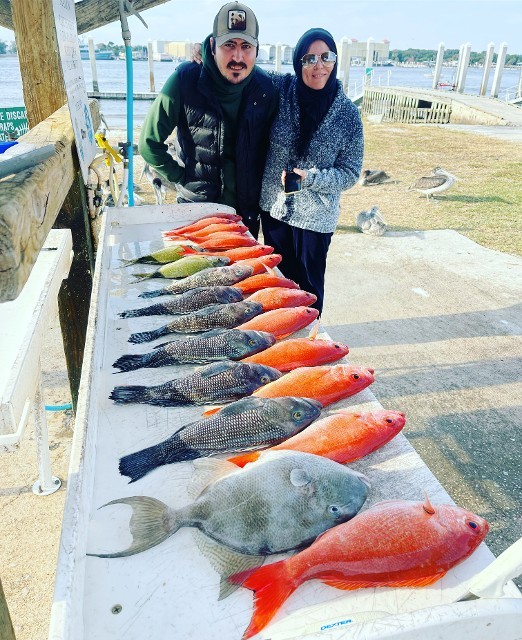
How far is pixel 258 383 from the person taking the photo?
219 centimetres

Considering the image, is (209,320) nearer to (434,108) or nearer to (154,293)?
(154,293)

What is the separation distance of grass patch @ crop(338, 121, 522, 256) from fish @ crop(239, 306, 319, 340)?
670 cm

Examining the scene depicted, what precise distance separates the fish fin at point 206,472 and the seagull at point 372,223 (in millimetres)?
7503

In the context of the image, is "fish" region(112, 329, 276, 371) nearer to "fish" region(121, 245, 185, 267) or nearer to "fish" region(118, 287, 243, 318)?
"fish" region(118, 287, 243, 318)

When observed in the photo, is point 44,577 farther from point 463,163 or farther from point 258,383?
point 463,163

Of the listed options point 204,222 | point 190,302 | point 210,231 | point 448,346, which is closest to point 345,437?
point 190,302

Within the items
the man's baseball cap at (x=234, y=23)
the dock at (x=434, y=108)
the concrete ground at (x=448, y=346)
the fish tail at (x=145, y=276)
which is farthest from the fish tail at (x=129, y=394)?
the dock at (x=434, y=108)

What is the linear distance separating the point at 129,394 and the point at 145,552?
740 mm

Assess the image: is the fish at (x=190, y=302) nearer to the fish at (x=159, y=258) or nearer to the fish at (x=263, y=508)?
the fish at (x=159, y=258)

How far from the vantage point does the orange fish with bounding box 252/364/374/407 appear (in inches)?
82.5

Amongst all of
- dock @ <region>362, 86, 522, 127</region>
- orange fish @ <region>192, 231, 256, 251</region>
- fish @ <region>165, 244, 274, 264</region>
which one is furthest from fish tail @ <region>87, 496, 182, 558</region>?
dock @ <region>362, 86, 522, 127</region>

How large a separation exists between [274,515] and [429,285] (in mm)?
5752

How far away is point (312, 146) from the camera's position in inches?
155

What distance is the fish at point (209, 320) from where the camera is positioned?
2.60 metres
